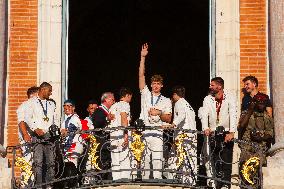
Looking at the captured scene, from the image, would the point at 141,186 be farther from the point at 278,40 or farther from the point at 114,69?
the point at 114,69

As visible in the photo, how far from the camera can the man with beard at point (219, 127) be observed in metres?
20.3

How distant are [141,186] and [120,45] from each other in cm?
868

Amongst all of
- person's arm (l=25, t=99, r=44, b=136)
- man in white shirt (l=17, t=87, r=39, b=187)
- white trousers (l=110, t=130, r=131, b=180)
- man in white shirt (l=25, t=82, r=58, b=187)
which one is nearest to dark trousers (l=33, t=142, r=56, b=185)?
man in white shirt (l=25, t=82, r=58, b=187)

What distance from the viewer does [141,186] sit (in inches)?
787

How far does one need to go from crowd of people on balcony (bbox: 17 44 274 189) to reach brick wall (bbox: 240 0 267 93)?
232 centimetres

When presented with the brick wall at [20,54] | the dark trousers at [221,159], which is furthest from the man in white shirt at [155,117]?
the brick wall at [20,54]

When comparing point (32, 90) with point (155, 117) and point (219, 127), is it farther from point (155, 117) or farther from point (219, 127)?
point (219, 127)

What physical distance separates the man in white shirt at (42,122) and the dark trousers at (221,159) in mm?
2844

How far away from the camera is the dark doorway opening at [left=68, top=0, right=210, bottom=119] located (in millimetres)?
27453

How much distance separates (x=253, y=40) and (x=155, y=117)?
12.2 feet

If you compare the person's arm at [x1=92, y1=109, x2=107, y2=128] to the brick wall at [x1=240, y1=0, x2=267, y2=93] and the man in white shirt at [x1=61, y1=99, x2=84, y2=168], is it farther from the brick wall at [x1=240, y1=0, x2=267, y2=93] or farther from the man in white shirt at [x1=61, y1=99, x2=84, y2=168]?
the brick wall at [x1=240, y1=0, x2=267, y2=93]

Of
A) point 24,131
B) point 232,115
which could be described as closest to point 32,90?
point 24,131

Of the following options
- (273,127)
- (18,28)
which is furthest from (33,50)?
(273,127)

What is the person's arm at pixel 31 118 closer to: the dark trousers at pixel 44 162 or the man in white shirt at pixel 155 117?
the dark trousers at pixel 44 162
